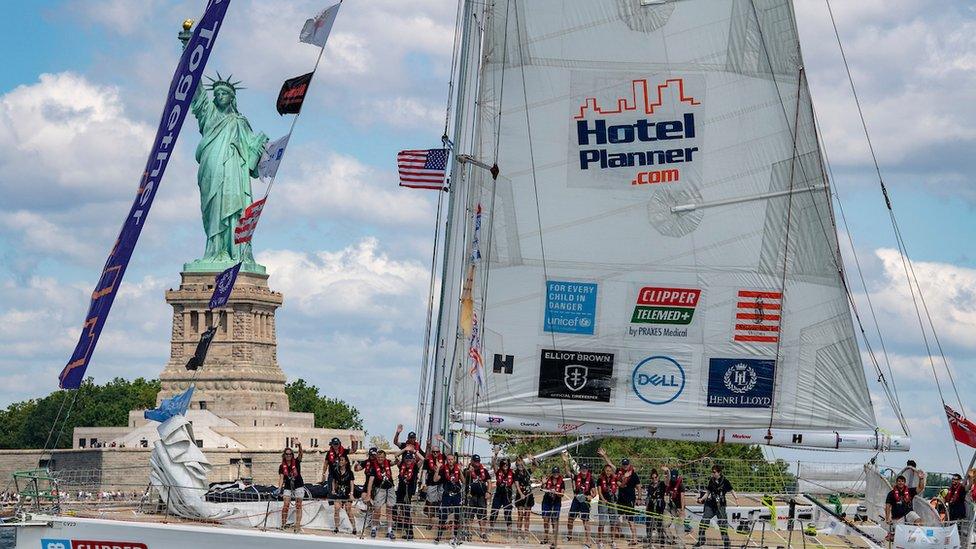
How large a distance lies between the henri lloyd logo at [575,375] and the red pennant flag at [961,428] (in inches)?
180

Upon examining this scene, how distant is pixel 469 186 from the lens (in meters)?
22.8

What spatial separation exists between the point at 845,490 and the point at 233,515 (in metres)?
9.07

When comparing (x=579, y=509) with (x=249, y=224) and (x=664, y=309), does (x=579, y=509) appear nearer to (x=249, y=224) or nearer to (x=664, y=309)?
(x=664, y=309)

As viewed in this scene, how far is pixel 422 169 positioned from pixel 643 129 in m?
6.28

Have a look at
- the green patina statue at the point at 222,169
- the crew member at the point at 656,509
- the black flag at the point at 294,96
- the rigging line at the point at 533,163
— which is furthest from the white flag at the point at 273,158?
the green patina statue at the point at 222,169

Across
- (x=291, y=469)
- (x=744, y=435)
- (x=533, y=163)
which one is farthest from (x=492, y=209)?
(x=744, y=435)

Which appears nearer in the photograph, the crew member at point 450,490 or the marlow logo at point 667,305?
the crew member at point 450,490

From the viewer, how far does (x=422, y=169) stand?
2853 centimetres

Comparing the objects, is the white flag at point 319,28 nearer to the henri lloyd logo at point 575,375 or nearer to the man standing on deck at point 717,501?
the henri lloyd logo at point 575,375

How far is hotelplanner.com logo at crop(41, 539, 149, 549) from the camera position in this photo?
21.0 metres

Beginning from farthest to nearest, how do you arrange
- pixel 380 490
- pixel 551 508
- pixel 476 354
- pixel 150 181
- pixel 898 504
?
1. pixel 150 181
2. pixel 476 354
3. pixel 898 504
4. pixel 551 508
5. pixel 380 490

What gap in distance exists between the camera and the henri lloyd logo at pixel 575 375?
22938mm

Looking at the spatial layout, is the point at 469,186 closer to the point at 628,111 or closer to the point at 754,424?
the point at 628,111

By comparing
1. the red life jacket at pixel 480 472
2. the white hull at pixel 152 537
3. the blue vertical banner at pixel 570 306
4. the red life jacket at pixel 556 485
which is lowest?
the white hull at pixel 152 537
